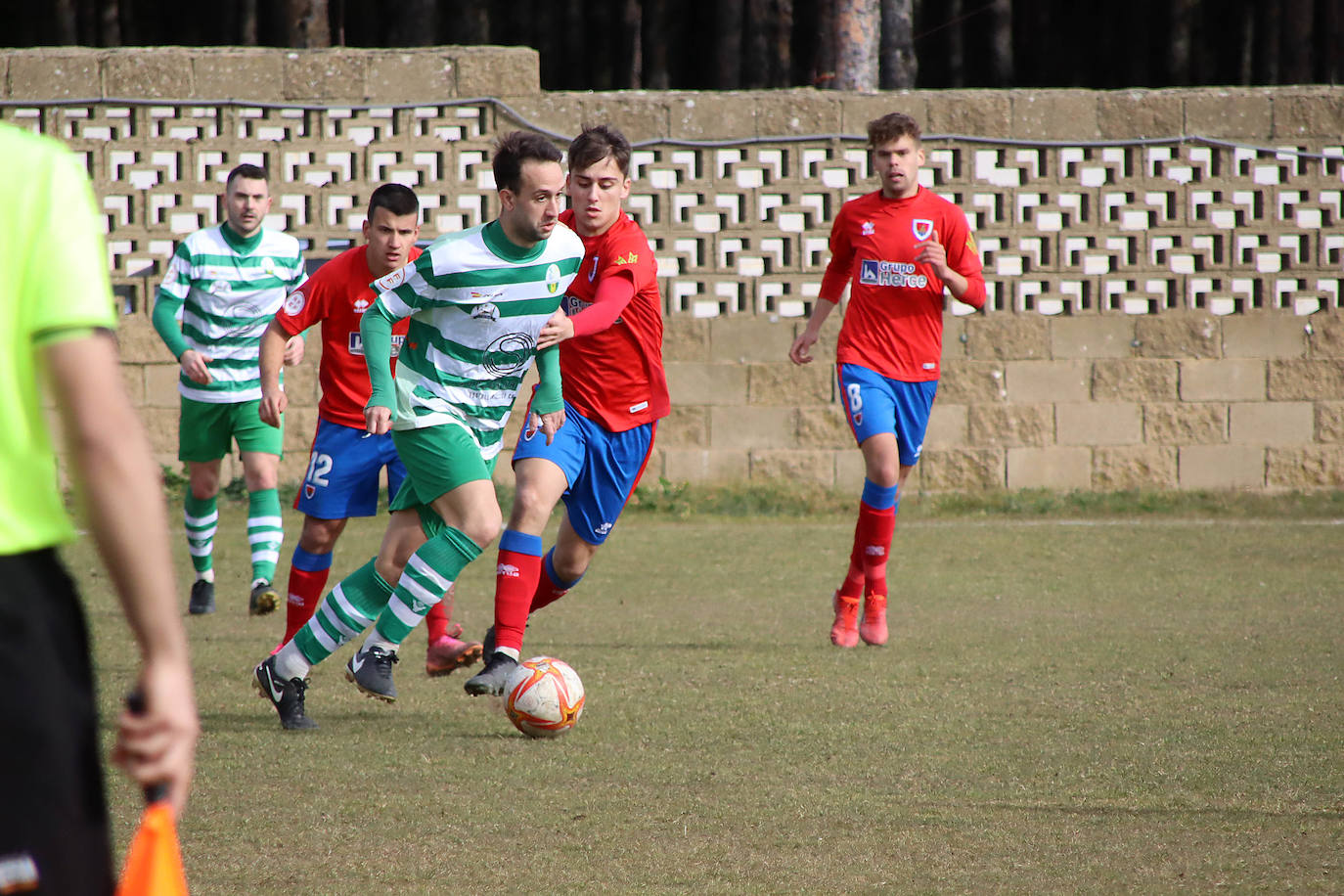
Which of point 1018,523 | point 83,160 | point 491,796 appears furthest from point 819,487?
point 491,796

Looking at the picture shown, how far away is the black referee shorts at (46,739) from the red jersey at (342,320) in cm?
438

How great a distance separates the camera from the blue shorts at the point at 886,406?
7.04 m

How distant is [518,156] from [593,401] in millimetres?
1127

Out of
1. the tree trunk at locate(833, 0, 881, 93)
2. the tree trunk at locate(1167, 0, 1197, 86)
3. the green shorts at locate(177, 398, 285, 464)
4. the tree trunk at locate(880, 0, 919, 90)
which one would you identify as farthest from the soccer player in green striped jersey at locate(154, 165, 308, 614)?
the tree trunk at locate(1167, 0, 1197, 86)

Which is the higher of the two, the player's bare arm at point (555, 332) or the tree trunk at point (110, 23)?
the tree trunk at point (110, 23)

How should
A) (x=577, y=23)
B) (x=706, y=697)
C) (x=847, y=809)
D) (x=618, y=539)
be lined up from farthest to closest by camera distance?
(x=577, y=23) < (x=618, y=539) < (x=706, y=697) < (x=847, y=809)

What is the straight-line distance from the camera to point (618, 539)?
1066 centimetres

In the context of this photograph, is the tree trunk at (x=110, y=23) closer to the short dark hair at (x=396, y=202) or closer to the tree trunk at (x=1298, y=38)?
the tree trunk at (x=1298, y=38)

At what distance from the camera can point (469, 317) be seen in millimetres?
5133

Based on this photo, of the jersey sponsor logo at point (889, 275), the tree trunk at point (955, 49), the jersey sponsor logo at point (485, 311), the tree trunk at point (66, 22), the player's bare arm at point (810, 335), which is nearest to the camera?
the jersey sponsor logo at point (485, 311)

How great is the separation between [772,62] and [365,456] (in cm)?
1517

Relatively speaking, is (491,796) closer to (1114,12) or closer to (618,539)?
(618,539)

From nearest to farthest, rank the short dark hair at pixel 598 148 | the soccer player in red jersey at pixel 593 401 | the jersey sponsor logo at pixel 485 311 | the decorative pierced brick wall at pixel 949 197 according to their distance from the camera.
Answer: the jersey sponsor logo at pixel 485 311
the soccer player in red jersey at pixel 593 401
the short dark hair at pixel 598 148
the decorative pierced brick wall at pixel 949 197

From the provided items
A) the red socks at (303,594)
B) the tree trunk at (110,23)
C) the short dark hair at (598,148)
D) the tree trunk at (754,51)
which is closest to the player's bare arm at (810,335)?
the short dark hair at (598,148)
